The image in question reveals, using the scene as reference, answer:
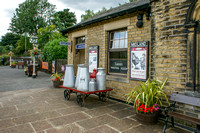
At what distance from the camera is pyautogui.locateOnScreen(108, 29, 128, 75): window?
5987mm

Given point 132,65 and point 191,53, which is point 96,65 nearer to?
point 132,65

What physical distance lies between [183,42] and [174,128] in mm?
2019

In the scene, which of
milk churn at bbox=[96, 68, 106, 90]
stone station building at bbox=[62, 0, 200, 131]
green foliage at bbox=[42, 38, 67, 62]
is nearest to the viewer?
stone station building at bbox=[62, 0, 200, 131]

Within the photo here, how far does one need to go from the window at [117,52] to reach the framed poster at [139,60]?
0.52m

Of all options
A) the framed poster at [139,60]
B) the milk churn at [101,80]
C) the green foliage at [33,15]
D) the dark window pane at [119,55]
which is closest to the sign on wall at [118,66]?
the dark window pane at [119,55]

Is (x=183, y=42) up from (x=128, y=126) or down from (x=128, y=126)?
up

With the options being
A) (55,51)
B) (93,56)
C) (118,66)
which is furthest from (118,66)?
(55,51)

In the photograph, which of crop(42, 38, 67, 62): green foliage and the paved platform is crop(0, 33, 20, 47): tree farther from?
the paved platform

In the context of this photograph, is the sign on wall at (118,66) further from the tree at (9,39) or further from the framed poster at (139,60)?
the tree at (9,39)

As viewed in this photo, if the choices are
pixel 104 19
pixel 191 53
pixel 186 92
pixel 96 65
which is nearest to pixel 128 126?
pixel 186 92

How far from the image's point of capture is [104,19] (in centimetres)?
635

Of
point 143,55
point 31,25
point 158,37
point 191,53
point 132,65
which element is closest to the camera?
point 191,53

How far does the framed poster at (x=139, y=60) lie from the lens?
16.6 ft

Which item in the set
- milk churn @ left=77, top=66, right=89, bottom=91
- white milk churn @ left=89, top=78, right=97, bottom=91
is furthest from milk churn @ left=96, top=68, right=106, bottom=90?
milk churn @ left=77, top=66, right=89, bottom=91
